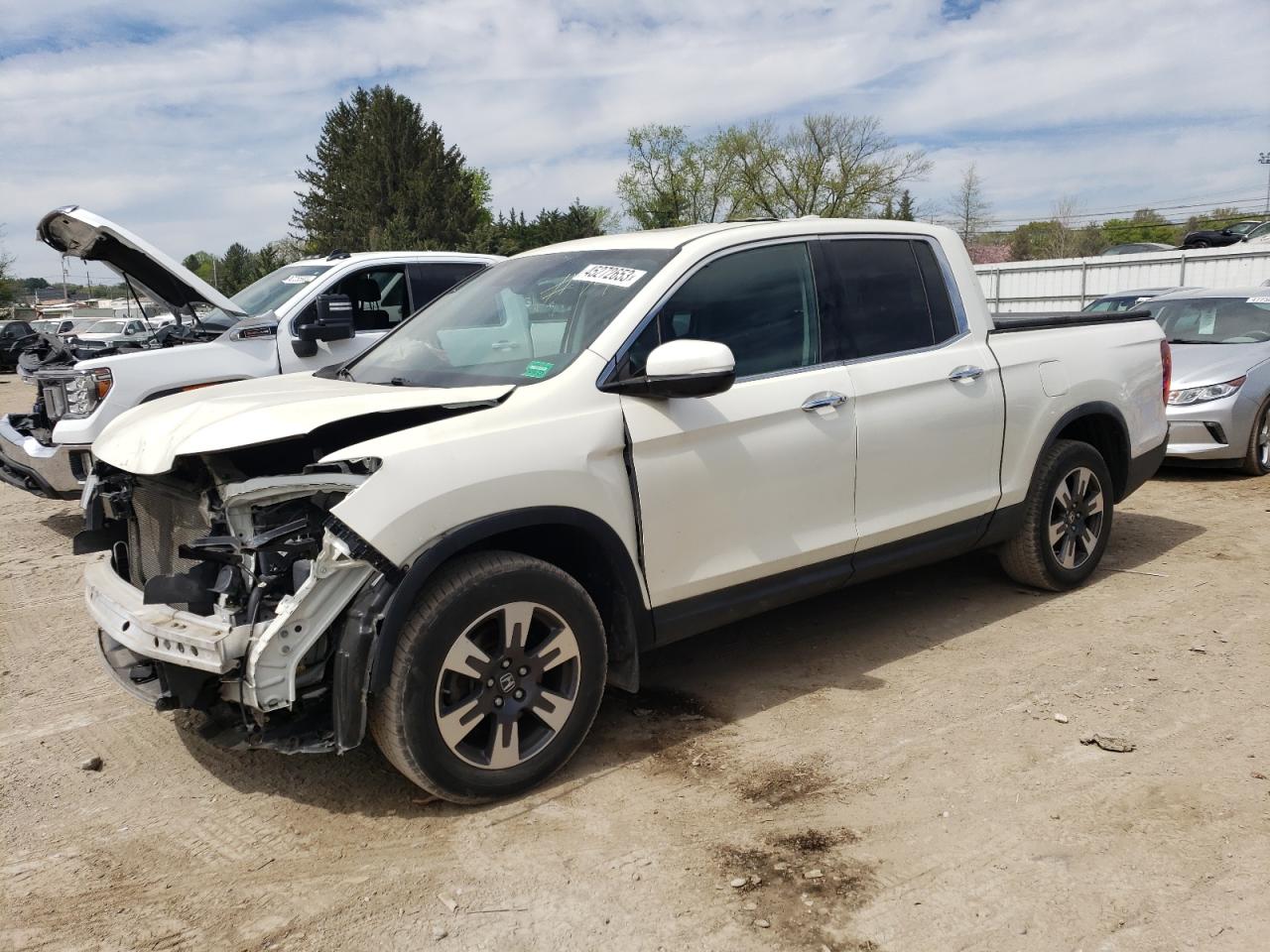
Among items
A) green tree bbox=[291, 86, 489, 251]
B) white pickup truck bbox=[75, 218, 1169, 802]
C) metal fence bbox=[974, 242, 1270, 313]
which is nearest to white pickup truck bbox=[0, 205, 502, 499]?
white pickup truck bbox=[75, 218, 1169, 802]

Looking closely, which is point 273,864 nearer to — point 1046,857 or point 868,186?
point 1046,857

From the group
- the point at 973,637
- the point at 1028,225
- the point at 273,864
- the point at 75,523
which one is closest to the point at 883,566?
the point at 973,637

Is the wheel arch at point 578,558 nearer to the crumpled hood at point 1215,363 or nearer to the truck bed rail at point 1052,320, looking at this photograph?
the truck bed rail at point 1052,320

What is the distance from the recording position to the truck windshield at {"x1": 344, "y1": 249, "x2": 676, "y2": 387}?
397cm

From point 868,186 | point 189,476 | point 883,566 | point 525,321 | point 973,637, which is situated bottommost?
point 973,637

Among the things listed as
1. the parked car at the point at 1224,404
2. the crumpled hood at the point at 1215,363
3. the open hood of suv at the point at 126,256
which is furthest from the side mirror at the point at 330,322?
the crumpled hood at the point at 1215,363

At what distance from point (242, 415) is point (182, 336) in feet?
17.8

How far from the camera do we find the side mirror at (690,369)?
357cm

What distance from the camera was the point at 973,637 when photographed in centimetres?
506

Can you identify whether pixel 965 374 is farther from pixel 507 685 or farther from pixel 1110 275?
pixel 1110 275

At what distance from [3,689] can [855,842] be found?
383 centimetres

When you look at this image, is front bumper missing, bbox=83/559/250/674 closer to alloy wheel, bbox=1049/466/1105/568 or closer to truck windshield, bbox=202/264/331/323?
alloy wheel, bbox=1049/466/1105/568

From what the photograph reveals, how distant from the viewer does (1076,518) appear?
5.58 meters

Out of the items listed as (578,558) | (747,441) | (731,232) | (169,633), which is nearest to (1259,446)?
(731,232)
